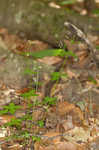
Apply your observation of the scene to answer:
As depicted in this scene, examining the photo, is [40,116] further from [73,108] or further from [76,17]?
[76,17]

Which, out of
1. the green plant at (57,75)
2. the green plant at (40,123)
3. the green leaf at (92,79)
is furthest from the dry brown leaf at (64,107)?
the green leaf at (92,79)

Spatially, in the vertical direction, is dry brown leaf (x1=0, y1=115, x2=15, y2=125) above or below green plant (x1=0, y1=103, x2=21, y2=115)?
below

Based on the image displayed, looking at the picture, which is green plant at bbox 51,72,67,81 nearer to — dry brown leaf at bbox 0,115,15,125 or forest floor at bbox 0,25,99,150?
forest floor at bbox 0,25,99,150

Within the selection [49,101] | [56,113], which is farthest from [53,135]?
[49,101]

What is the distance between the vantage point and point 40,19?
323 cm

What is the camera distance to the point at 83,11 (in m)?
4.11

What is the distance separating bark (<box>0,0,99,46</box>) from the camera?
3.17 meters

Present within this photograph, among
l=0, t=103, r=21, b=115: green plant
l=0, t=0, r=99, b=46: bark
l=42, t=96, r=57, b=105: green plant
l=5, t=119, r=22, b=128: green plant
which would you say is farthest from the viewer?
l=0, t=0, r=99, b=46: bark

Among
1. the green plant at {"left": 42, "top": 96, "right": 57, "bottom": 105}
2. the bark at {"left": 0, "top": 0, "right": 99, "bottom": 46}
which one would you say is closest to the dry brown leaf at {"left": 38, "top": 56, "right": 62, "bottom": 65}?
the bark at {"left": 0, "top": 0, "right": 99, "bottom": 46}

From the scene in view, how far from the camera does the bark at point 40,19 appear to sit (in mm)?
3166

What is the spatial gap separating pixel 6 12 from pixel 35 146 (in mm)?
2226

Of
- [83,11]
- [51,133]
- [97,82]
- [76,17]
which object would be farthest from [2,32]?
[51,133]

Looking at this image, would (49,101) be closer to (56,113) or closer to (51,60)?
(56,113)

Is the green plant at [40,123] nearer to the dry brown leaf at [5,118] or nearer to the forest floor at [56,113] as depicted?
the forest floor at [56,113]
